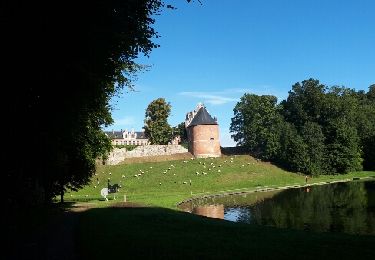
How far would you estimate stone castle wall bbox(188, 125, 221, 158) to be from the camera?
79312 mm

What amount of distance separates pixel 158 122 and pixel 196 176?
36179 mm

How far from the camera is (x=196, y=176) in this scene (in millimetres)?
61875

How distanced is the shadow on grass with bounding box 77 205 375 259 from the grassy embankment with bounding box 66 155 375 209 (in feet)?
120

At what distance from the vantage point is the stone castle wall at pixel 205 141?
79.3 meters

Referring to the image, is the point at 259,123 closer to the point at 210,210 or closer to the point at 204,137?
the point at 204,137

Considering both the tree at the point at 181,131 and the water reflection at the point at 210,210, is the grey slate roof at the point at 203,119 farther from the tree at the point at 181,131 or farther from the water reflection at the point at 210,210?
the water reflection at the point at 210,210

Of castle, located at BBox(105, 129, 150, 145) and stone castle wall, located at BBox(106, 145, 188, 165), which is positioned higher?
castle, located at BBox(105, 129, 150, 145)

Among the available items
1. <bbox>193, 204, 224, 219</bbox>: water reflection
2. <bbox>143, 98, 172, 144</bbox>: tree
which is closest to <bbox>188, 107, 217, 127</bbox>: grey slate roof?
<bbox>143, 98, 172, 144</bbox>: tree

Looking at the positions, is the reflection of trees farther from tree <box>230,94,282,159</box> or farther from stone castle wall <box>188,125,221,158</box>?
stone castle wall <box>188,125,221,158</box>

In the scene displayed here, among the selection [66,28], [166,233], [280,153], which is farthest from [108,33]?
[280,153]

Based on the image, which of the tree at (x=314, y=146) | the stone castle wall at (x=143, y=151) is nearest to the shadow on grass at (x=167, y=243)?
the tree at (x=314, y=146)

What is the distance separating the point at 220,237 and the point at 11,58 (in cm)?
782

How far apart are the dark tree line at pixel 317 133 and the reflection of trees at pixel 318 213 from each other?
3141cm

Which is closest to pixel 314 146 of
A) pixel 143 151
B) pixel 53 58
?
pixel 143 151
